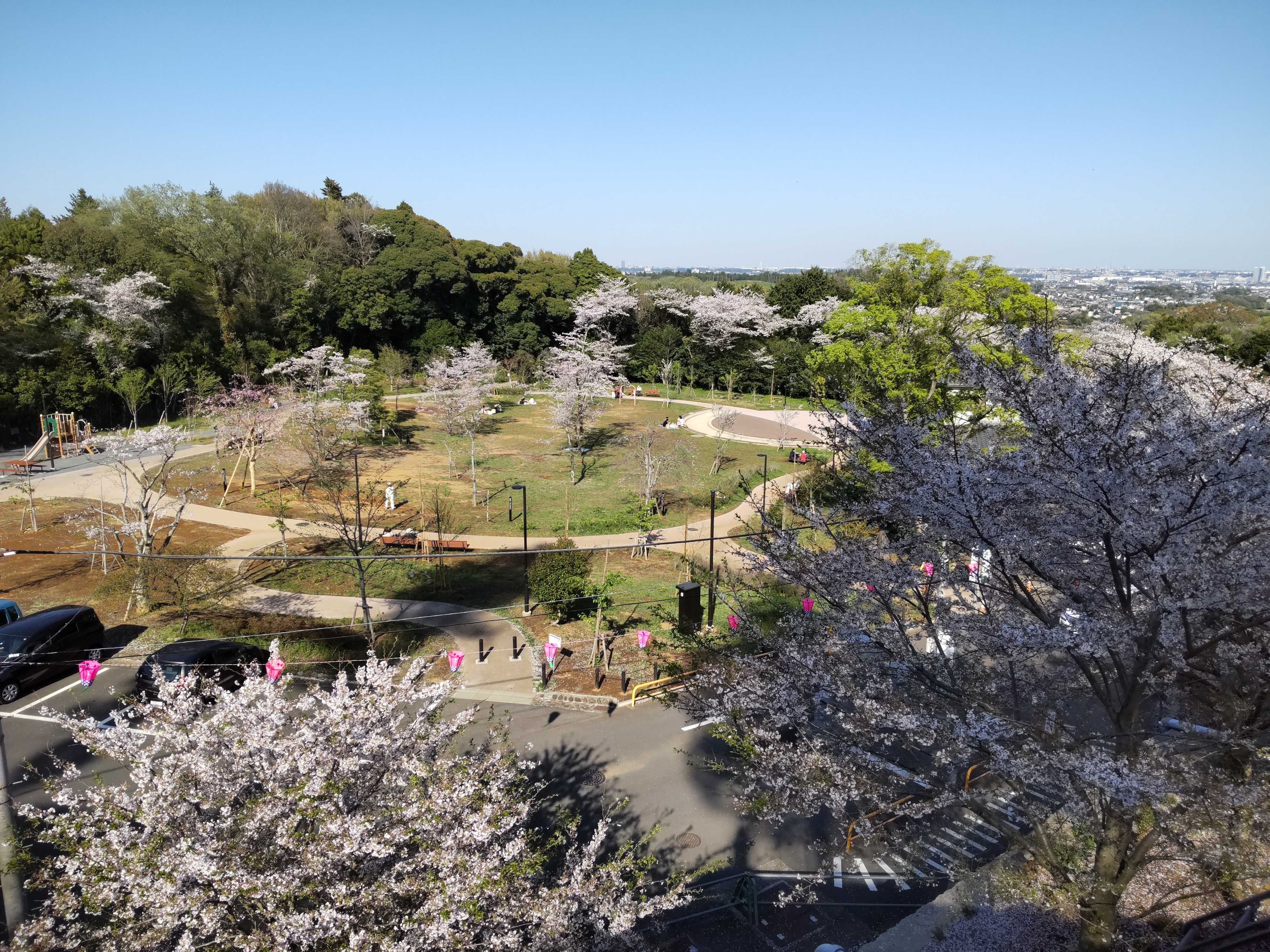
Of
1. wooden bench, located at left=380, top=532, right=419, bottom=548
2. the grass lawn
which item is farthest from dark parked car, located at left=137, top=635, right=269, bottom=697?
the grass lawn

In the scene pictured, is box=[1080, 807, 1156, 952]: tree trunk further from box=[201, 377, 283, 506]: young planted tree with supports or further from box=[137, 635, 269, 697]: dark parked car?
box=[201, 377, 283, 506]: young planted tree with supports

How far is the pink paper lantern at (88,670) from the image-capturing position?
36.1ft

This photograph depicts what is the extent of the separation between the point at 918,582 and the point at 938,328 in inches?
454

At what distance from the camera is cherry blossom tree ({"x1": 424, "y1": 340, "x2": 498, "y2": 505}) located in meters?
26.2

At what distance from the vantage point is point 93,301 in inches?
1136

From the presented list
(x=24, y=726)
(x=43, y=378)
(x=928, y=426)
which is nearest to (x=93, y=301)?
(x=43, y=378)

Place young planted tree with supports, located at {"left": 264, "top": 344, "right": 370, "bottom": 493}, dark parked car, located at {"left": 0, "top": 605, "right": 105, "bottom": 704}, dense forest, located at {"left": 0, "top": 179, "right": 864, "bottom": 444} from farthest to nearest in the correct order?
dense forest, located at {"left": 0, "top": 179, "right": 864, "bottom": 444} → young planted tree with supports, located at {"left": 264, "top": 344, "right": 370, "bottom": 493} → dark parked car, located at {"left": 0, "top": 605, "right": 105, "bottom": 704}

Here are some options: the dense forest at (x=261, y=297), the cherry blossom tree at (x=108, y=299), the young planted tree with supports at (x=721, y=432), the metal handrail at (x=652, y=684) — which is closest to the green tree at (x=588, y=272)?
the dense forest at (x=261, y=297)

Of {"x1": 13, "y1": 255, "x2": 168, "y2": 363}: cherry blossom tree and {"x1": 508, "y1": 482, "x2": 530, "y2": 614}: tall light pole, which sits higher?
{"x1": 13, "y1": 255, "x2": 168, "y2": 363}: cherry blossom tree

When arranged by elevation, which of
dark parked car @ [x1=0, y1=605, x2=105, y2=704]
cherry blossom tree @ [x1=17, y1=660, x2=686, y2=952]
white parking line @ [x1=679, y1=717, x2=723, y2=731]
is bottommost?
white parking line @ [x1=679, y1=717, x2=723, y2=731]

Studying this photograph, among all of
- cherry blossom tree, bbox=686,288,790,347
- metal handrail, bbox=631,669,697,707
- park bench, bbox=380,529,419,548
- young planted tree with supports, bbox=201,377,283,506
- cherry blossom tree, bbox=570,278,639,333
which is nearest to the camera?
metal handrail, bbox=631,669,697,707

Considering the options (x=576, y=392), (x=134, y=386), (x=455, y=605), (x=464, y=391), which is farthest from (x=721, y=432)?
(x=134, y=386)

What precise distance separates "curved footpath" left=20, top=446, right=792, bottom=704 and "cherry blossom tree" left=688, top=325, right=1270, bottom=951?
1479mm

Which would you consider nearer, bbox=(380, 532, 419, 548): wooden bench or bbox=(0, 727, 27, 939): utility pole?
bbox=(0, 727, 27, 939): utility pole
